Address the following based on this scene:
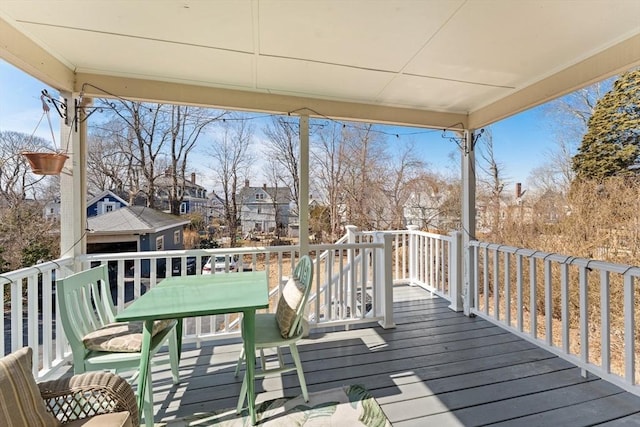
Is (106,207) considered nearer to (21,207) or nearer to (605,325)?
(21,207)

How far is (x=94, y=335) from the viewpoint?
178 centimetres

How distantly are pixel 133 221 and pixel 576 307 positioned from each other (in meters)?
6.09

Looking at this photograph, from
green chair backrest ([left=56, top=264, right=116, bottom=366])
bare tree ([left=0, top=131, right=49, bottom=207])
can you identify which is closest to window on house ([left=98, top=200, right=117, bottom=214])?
bare tree ([left=0, top=131, right=49, bottom=207])

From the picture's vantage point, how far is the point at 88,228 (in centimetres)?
265

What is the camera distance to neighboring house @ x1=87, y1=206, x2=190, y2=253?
9.53 feet

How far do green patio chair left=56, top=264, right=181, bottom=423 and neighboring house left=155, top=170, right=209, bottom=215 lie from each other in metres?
2.69

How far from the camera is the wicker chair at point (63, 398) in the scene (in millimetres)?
1048

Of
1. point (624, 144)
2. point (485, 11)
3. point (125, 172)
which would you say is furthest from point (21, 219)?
point (624, 144)

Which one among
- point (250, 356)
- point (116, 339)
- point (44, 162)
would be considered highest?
point (44, 162)

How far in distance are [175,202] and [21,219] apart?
1860mm

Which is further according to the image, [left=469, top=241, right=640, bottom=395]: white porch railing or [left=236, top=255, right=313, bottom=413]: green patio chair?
[left=469, top=241, right=640, bottom=395]: white porch railing

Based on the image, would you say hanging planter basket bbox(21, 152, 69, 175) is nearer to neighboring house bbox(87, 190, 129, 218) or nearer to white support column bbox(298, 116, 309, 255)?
neighboring house bbox(87, 190, 129, 218)

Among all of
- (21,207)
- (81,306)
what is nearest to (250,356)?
(81,306)

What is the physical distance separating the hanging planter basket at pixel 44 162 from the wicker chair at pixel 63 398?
1372mm
